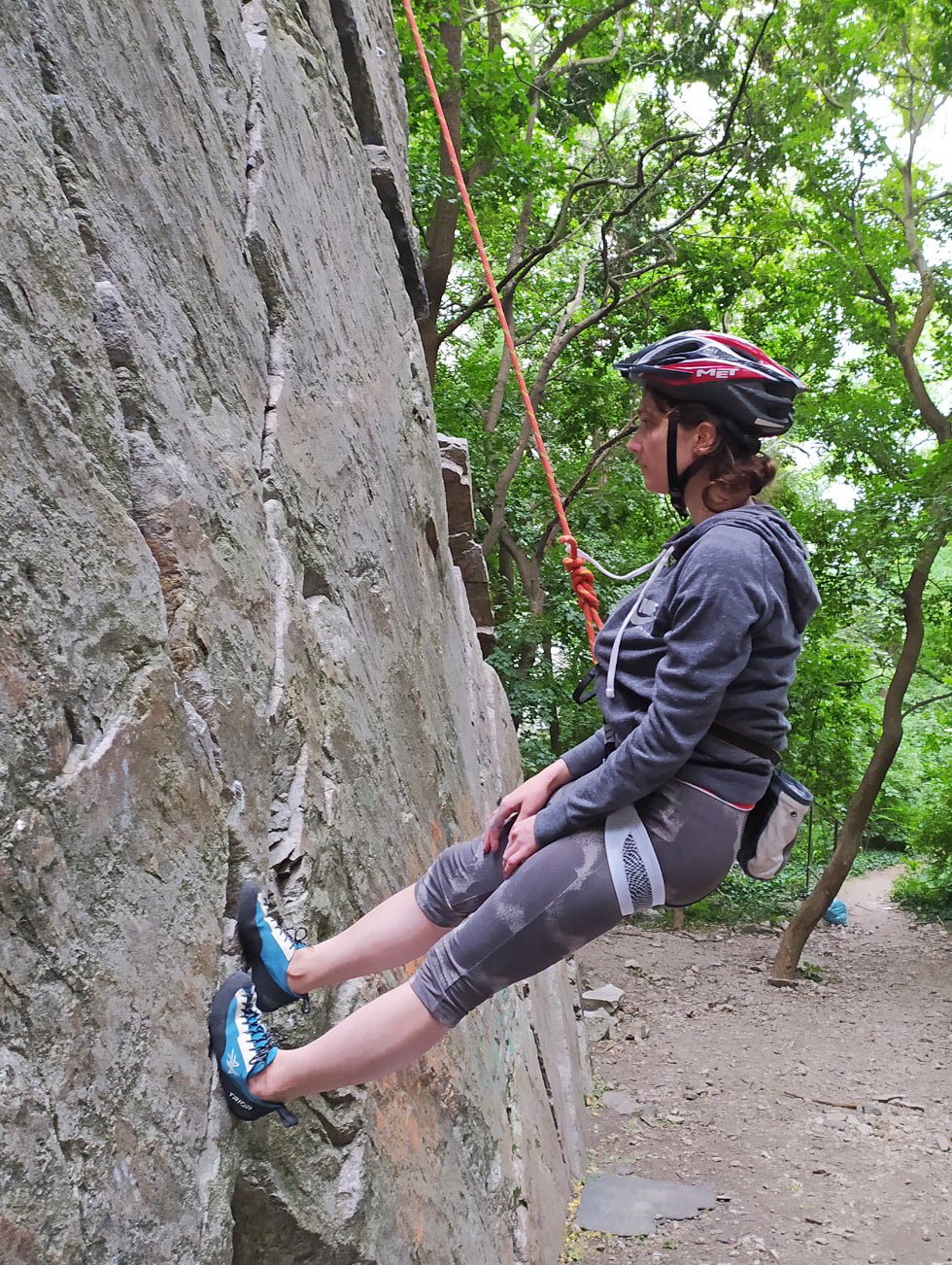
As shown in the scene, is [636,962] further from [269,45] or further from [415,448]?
[269,45]

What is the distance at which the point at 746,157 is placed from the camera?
10336 millimetres

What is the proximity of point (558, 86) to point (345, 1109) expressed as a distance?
10.5 meters

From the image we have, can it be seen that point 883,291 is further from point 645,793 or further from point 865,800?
point 645,793

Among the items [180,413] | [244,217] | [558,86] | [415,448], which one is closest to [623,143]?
[558,86]

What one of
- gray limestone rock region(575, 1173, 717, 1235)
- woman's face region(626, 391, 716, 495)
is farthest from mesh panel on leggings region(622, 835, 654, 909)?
gray limestone rock region(575, 1173, 717, 1235)

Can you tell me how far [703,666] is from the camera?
2.07 meters

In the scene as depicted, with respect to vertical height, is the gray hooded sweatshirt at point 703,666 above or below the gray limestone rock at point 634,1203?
above

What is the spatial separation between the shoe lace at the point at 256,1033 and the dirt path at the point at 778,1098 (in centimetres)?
381

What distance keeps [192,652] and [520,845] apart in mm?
915

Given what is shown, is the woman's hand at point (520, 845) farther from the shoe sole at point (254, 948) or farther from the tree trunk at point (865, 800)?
the tree trunk at point (865, 800)

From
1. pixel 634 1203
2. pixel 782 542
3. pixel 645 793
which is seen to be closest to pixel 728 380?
pixel 782 542

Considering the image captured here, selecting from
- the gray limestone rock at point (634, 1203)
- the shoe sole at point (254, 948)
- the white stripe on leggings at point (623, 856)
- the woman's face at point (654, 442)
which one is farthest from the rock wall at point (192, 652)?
the gray limestone rock at point (634, 1203)

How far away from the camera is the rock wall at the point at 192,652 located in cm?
139

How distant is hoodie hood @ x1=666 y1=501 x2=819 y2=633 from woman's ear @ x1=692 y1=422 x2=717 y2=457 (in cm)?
18
